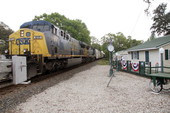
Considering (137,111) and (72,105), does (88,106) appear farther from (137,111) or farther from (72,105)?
(137,111)

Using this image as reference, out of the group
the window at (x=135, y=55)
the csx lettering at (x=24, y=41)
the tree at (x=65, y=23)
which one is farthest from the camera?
the tree at (x=65, y=23)

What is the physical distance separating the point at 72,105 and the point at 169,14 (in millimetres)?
29215

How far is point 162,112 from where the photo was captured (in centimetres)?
319

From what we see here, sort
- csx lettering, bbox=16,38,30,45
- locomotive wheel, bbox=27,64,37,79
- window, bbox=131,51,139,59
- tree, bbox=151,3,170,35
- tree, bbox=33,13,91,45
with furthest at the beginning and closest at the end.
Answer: tree, bbox=33,13,91,45 → tree, bbox=151,3,170,35 → window, bbox=131,51,139,59 → csx lettering, bbox=16,38,30,45 → locomotive wheel, bbox=27,64,37,79

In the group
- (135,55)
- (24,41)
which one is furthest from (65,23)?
(24,41)

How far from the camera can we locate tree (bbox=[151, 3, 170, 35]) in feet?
84.2

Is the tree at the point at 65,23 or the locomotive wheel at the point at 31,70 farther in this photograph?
the tree at the point at 65,23

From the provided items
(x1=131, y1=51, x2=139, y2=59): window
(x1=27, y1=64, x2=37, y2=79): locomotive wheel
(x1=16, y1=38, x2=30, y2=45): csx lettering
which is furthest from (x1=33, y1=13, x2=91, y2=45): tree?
(x1=27, y1=64, x2=37, y2=79): locomotive wheel

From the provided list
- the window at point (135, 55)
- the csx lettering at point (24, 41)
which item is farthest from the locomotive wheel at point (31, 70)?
the window at point (135, 55)

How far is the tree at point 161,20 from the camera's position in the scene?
84.2 ft

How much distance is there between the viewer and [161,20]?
26219 millimetres

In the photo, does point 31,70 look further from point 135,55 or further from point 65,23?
point 65,23

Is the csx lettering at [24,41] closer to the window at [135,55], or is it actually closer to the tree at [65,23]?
the window at [135,55]

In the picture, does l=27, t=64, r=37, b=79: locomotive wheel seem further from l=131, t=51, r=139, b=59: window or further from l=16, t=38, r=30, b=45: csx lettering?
l=131, t=51, r=139, b=59: window
